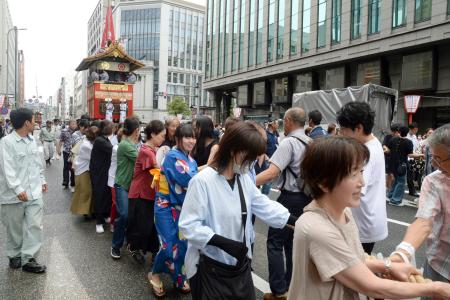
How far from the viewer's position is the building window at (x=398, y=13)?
22567 millimetres

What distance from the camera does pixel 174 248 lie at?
3.61 metres

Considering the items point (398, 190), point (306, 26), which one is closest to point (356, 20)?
point (306, 26)

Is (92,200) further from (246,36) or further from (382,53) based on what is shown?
(246,36)

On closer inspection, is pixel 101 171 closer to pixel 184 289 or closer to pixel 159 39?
pixel 184 289

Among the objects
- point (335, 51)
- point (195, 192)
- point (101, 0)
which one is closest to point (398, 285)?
point (195, 192)

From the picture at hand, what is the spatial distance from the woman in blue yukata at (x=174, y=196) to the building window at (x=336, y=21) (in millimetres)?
26502

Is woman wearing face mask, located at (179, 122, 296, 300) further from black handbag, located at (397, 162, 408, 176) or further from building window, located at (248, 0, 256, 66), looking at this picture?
building window, located at (248, 0, 256, 66)

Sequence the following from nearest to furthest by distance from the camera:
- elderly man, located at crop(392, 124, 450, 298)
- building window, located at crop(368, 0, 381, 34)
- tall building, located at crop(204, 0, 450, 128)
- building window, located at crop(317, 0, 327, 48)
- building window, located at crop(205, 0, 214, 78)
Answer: elderly man, located at crop(392, 124, 450, 298) < tall building, located at crop(204, 0, 450, 128) < building window, located at crop(368, 0, 381, 34) < building window, located at crop(317, 0, 327, 48) < building window, located at crop(205, 0, 214, 78)

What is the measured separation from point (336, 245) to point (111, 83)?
85.8 ft

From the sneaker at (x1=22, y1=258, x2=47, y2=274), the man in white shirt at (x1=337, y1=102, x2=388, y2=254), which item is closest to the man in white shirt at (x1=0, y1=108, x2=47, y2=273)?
the sneaker at (x1=22, y1=258, x2=47, y2=274)

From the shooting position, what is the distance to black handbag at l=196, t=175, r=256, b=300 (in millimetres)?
2375

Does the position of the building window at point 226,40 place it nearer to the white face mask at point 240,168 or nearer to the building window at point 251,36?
the building window at point 251,36

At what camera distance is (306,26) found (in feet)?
101

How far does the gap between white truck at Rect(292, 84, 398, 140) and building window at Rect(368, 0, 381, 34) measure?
49.3ft
